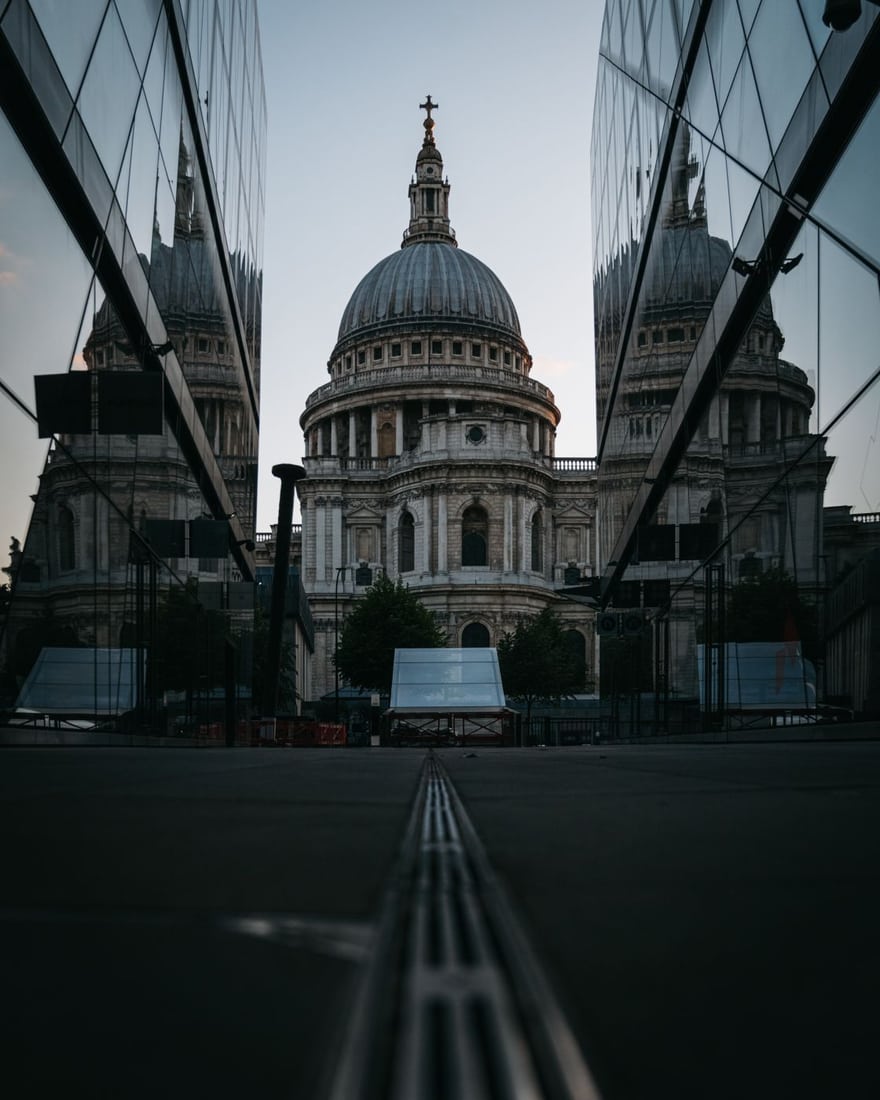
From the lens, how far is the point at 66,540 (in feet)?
37.9

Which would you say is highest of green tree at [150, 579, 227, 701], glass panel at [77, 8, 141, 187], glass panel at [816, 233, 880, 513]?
glass panel at [77, 8, 141, 187]

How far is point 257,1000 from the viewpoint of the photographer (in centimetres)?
118

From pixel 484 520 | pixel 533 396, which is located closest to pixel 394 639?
pixel 484 520

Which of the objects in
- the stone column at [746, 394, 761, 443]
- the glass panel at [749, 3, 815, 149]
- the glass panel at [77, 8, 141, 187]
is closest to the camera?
the glass panel at [749, 3, 815, 149]

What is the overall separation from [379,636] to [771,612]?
58.9 meters

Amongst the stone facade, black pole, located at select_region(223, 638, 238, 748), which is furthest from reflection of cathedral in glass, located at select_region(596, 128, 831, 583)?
the stone facade

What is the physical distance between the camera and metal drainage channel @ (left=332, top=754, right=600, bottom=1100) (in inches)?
36.2

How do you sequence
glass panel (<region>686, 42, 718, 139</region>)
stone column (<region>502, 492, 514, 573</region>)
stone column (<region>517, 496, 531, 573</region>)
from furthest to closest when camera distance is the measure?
1. stone column (<region>517, 496, 531, 573</region>)
2. stone column (<region>502, 492, 514, 573</region>)
3. glass panel (<region>686, 42, 718, 139</region>)

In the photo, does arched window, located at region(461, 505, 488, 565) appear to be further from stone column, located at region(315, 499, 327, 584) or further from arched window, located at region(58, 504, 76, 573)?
arched window, located at region(58, 504, 76, 573)

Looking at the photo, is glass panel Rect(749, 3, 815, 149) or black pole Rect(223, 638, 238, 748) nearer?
glass panel Rect(749, 3, 815, 149)

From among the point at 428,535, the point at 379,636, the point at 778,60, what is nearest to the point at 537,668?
the point at 379,636

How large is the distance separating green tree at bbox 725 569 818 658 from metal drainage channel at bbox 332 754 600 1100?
10258mm

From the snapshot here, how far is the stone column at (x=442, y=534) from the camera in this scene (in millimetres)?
86562

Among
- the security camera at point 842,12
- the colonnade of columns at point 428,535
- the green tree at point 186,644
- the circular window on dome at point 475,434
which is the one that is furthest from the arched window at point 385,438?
the security camera at point 842,12
